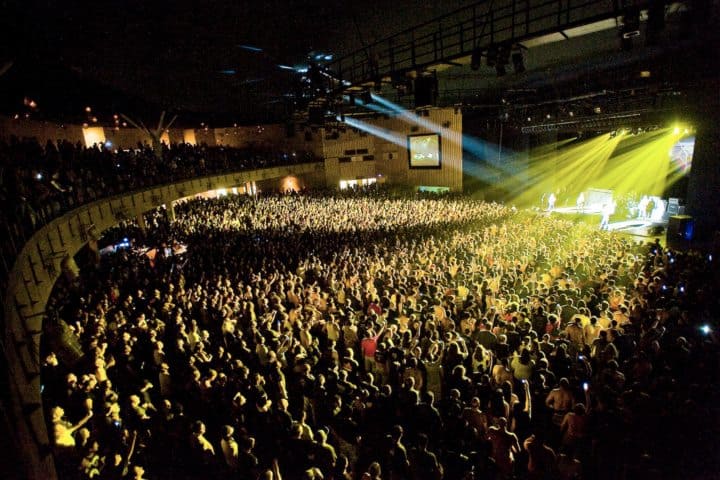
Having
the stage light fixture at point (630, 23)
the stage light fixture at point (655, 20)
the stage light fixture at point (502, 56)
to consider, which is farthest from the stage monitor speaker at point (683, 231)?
the stage light fixture at point (502, 56)

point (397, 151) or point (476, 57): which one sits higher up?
point (476, 57)

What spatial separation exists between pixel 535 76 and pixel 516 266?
1390 cm

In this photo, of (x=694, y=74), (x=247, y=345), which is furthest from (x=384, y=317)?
(x=694, y=74)

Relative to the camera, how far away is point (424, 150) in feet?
81.0

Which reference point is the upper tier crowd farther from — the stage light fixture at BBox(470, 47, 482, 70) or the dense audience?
the stage light fixture at BBox(470, 47, 482, 70)

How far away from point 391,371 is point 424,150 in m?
21.4

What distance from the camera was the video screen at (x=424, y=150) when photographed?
24.0 meters

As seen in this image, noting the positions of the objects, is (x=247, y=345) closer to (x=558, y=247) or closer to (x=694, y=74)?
(x=558, y=247)

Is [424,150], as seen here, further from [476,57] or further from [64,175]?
[64,175]

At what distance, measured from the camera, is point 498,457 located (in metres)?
3.73

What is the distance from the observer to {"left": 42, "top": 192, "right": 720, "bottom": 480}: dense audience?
3.90 m

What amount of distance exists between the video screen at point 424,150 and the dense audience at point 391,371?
15.3 m

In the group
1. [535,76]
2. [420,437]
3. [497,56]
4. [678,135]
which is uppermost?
[535,76]

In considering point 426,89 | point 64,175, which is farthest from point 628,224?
point 64,175
